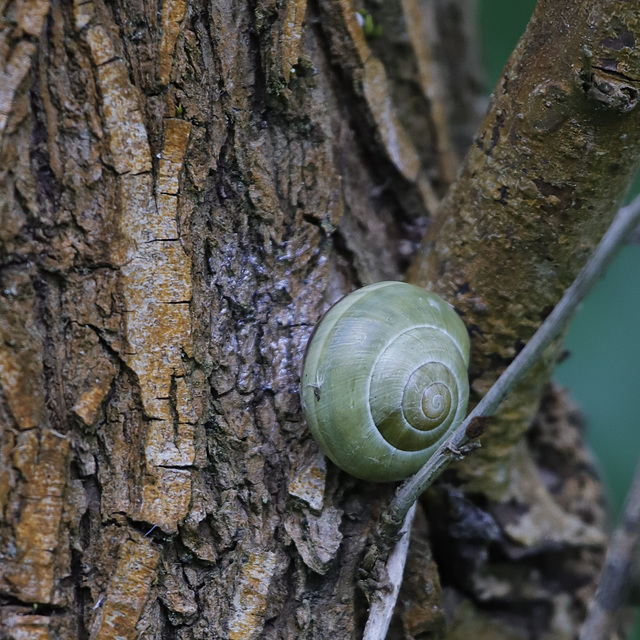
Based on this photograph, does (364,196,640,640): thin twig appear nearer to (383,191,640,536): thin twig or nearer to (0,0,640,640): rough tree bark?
(383,191,640,536): thin twig

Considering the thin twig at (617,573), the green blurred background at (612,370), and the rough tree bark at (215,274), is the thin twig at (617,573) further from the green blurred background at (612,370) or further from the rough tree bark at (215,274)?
the green blurred background at (612,370)

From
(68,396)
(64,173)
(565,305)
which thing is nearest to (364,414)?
(565,305)

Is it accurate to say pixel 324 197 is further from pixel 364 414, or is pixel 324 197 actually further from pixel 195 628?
pixel 195 628

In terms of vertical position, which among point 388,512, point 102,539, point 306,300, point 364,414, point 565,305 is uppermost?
point 565,305

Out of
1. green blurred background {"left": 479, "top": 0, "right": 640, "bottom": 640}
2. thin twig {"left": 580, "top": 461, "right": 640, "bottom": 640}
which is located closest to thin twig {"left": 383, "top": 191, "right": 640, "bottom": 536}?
thin twig {"left": 580, "top": 461, "right": 640, "bottom": 640}

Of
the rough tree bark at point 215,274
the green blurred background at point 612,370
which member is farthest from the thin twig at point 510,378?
the green blurred background at point 612,370

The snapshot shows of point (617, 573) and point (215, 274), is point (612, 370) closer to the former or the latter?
point (617, 573)

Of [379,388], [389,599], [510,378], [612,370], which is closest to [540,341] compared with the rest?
[510,378]
